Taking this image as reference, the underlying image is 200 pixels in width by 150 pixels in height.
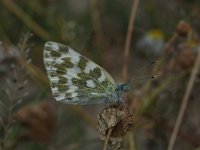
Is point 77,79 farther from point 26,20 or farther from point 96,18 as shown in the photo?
point 96,18

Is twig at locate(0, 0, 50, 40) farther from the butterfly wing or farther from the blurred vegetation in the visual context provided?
the butterfly wing

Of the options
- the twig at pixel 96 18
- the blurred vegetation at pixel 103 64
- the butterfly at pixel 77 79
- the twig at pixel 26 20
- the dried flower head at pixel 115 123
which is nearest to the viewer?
the dried flower head at pixel 115 123

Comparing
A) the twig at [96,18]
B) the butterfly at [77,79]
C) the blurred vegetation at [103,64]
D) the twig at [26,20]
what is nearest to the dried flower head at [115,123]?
the butterfly at [77,79]

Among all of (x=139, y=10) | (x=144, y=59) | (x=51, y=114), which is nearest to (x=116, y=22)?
(x=139, y=10)

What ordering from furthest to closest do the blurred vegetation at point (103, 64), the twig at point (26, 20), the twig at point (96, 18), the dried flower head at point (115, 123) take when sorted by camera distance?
the twig at point (96, 18), the twig at point (26, 20), the blurred vegetation at point (103, 64), the dried flower head at point (115, 123)

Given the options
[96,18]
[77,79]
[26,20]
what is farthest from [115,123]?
[96,18]

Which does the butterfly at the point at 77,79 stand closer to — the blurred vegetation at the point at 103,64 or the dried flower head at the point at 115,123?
the dried flower head at the point at 115,123
